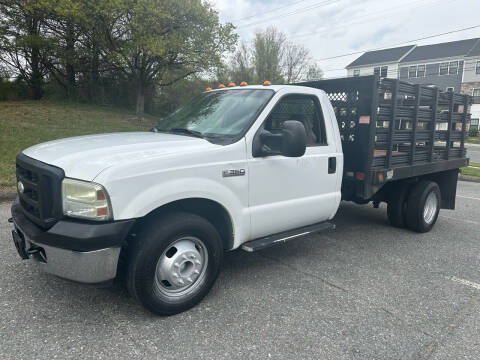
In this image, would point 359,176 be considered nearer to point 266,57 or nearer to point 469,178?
point 469,178

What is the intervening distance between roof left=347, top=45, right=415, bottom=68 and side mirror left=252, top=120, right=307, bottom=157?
4724 centimetres

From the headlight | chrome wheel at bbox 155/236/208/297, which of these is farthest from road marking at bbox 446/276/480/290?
the headlight

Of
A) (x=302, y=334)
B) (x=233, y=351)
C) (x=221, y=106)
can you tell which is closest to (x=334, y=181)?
(x=221, y=106)

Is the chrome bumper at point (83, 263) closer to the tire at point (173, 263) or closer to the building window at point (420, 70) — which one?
the tire at point (173, 263)

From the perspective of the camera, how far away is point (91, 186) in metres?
2.48

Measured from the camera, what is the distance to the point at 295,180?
12.2 ft

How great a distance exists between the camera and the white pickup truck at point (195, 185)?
100 inches

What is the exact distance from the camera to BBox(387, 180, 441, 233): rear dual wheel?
543cm

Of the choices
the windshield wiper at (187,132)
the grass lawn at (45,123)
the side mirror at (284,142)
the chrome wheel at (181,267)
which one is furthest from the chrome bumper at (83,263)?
the grass lawn at (45,123)

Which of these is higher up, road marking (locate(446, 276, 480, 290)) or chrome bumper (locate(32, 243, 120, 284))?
chrome bumper (locate(32, 243, 120, 284))

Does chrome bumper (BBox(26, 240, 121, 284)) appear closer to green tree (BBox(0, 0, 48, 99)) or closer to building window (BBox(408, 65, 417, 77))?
green tree (BBox(0, 0, 48, 99))

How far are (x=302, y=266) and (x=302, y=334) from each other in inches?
53.3

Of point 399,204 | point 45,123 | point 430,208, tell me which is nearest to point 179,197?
point 399,204

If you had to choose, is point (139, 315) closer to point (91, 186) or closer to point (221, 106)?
point (91, 186)
